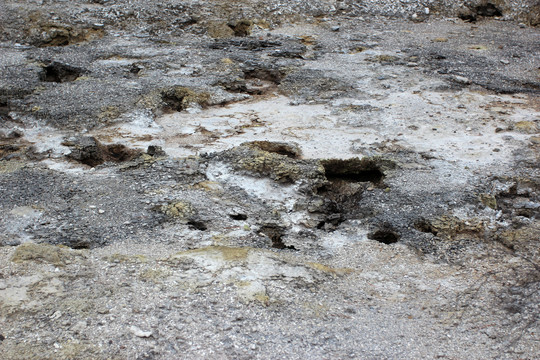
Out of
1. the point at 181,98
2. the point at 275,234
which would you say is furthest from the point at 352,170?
the point at 181,98

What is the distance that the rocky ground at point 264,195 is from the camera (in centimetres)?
→ 243

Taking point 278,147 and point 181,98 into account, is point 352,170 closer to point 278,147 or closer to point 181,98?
point 278,147

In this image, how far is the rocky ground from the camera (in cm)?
243

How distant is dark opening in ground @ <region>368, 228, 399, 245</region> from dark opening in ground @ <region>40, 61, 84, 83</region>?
14.1ft

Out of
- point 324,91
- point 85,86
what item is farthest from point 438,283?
point 85,86

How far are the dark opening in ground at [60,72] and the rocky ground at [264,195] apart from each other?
0.02 metres

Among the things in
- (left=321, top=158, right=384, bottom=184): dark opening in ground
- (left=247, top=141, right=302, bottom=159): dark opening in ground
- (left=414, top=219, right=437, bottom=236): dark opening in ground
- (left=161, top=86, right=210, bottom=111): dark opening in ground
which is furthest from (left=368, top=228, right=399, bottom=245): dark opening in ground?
(left=161, top=86, right=210, bottom=111): dark opening in ground

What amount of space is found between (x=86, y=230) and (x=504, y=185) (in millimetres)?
3071

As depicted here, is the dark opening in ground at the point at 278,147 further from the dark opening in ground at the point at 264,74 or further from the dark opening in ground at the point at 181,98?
the dark opening in ground at the point at 264,74

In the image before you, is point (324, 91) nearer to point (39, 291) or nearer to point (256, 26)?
point (256, 26)

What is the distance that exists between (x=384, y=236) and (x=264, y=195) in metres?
0.94

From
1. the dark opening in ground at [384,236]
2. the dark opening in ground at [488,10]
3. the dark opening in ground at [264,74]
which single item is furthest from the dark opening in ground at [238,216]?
the dark opening in ground at [488,10]

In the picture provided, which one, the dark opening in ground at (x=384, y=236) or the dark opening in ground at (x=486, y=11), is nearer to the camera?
the dark opening in ground at (x=384, y=236)

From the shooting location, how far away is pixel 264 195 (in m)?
3.74
